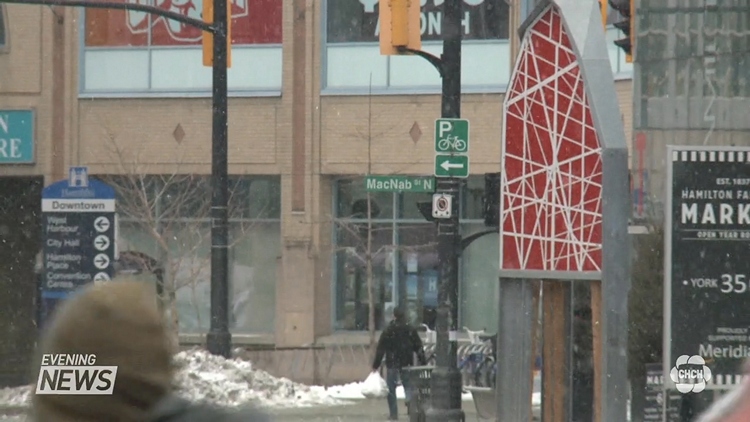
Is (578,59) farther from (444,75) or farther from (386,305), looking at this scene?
(386,305)

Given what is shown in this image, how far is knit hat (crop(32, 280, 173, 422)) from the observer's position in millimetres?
2221

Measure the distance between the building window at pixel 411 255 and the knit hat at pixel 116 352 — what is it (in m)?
23.1

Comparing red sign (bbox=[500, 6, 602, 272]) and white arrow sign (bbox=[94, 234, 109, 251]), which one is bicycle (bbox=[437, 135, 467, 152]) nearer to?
white arrow sign (bbox=[94, 234, 109, 251])

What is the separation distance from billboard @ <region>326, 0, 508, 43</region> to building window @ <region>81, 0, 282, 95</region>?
4.06 feet

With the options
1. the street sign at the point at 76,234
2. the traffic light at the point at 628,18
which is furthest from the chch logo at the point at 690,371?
the street sign at the point at 76,234

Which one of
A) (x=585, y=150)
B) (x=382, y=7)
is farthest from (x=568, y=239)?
(x=382, y=7)

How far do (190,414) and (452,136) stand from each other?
43.3 feet

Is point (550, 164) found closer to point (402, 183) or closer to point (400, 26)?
point (400, 26)

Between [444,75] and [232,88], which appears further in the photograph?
[232,88]

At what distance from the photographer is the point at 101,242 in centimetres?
1313

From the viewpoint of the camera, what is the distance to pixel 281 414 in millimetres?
19312

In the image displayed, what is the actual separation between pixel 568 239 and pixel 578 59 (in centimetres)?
123

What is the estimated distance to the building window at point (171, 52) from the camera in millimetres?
25906

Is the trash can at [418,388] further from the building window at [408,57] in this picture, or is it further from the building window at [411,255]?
the building window at [408,57]
